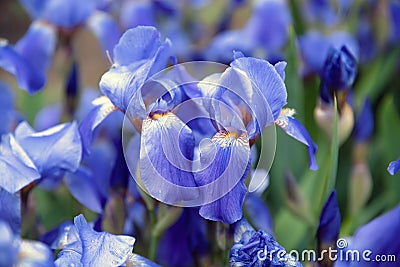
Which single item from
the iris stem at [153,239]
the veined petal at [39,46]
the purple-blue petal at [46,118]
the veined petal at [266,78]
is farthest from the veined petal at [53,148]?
the purple-blue petal at [46,118]

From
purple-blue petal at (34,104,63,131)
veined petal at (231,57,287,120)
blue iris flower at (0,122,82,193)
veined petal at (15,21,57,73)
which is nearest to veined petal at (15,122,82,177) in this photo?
blue iris flower at (0,122,82,193)

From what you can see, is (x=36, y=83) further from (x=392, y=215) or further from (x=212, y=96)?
(x=392, y=215)

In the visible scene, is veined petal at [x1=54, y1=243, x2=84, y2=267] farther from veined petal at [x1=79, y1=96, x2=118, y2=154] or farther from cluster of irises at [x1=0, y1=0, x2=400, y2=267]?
veined petal at [x1=79, y1=96, x2=118, y2=154]

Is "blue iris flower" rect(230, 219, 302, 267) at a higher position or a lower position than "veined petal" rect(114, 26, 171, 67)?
lower

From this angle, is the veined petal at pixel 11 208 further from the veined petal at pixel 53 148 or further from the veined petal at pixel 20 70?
the veined petal at pixel 20 70

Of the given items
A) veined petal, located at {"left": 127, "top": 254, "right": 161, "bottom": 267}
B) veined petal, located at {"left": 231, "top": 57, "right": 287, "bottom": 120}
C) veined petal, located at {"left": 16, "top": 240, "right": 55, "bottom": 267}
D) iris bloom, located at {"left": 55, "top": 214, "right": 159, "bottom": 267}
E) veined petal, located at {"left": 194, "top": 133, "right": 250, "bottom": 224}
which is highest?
veined petal, located at {"left": 231, "top": 57, "right": 287, "bottom": 120}

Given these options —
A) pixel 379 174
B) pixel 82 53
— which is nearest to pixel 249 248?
pixel 379 174

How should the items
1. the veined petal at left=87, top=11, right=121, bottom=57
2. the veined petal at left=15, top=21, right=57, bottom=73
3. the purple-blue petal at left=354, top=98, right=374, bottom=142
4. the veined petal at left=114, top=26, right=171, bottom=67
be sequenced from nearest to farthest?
→ 1. the veined petal at left=114, top=26, right=171, bottom=67
2. the purple-blue petal at left=354, top=98, right=374, bottom=142
3. the veined petal at left=15, top=21, right=57, bottom=73
4. the veined petal at left=87, top=11, right=121, bottom=57
